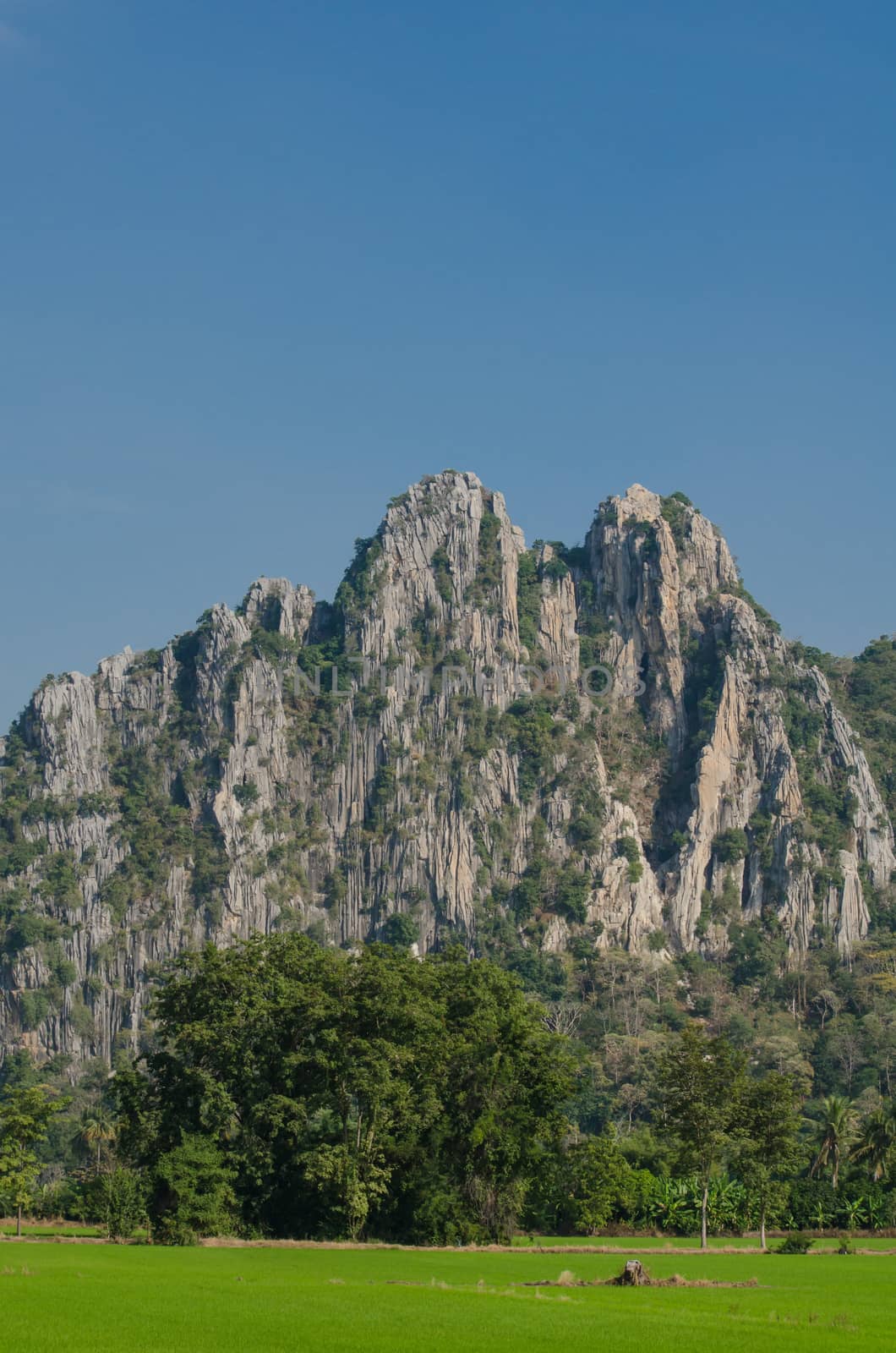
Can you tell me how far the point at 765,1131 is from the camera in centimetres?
5588

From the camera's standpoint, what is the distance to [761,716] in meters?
141

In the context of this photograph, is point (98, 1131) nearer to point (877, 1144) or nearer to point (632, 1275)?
point (877, 1144)

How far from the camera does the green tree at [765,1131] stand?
55125mm

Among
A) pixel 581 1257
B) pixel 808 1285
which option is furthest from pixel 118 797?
pixel 808 1285

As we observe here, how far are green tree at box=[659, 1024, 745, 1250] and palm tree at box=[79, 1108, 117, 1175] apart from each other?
29423 millimetres

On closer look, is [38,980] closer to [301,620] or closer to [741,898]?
[301,620]

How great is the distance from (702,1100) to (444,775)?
84759mm

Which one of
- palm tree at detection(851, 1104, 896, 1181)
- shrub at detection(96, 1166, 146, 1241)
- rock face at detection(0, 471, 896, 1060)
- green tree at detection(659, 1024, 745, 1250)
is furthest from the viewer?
rock face at detection(0, 471, 896, 1060)

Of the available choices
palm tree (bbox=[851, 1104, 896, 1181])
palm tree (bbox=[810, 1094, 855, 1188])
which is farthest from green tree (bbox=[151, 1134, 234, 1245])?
palm tree (bbox=[810, 1094, 855, 1188])

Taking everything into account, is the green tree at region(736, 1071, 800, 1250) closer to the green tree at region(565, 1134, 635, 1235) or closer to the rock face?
the green tree at region(565, 1134, 635, 1235)

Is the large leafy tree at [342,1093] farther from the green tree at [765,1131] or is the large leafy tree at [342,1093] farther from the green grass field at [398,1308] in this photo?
the green grass field at [398,1308]

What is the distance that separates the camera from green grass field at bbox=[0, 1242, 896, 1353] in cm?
2138

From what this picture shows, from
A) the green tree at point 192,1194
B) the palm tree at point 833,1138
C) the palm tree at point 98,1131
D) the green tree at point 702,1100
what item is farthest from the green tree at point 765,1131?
the palm tree at point 98,1131

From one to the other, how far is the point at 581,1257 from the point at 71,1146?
5055cm
